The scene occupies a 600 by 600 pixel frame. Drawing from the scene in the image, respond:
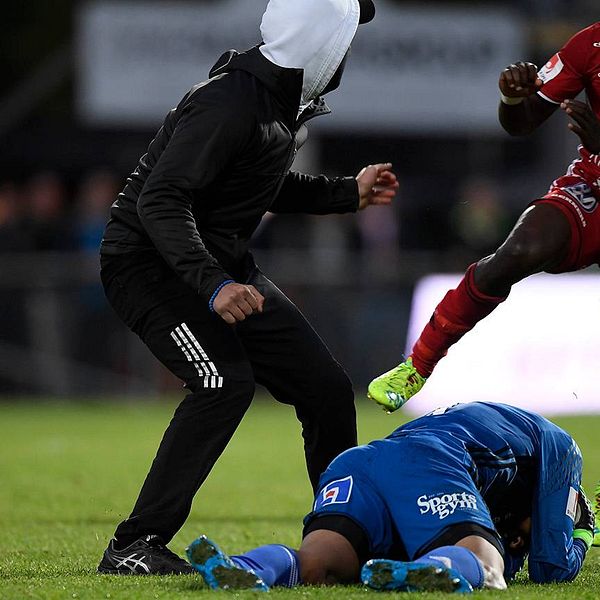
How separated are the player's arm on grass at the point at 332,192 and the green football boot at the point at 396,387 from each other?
2.56ft

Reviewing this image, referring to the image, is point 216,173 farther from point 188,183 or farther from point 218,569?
point 218,569

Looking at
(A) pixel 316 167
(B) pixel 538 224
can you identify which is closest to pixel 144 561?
(B) pixel 538 224

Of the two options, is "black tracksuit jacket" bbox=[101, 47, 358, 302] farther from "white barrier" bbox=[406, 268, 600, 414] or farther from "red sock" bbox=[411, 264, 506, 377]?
"white barrier" bbox=[406, 268, 600, 414]

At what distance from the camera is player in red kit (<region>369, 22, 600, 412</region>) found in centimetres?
568

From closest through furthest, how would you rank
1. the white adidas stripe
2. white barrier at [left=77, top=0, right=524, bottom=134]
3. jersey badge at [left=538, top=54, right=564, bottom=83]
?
the white adidas stripe, jersey badge at [left=538, top=54, right=564, bottom=83], white barrier at [left=77, top=0, right=524, bottom=134]

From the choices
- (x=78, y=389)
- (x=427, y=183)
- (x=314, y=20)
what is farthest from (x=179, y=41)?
(x=314, y=20)

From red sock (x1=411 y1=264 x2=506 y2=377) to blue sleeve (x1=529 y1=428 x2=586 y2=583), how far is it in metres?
1.11

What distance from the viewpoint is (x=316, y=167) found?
18.6 metres

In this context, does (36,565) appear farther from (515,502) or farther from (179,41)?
(179,41)

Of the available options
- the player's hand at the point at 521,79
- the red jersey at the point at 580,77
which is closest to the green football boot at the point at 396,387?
the red jersey at the point at 580,77

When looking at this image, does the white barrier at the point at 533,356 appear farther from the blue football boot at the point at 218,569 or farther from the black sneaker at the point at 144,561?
the blue football boot at the point at 218,569

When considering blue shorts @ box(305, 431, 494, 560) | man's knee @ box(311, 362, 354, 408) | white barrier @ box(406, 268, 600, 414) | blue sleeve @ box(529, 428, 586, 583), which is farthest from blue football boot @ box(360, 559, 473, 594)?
white barrier @ box(406, 268, 600, 414)

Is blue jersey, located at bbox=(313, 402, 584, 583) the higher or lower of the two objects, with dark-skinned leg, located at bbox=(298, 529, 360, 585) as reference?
higher

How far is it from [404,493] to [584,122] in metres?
2.04
